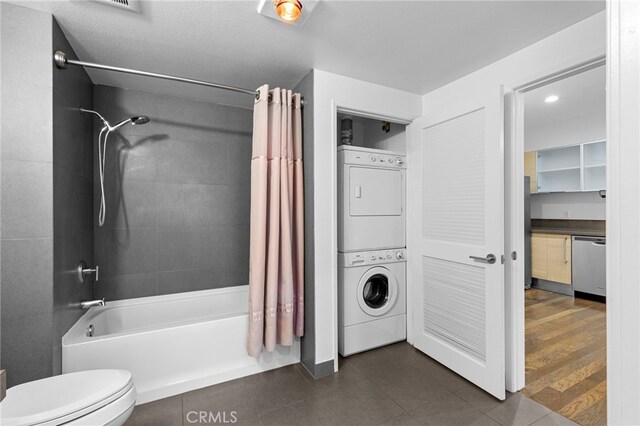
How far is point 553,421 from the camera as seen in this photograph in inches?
65.9

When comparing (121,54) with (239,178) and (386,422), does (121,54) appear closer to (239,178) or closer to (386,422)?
(239,178)

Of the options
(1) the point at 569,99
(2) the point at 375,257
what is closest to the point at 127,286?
(2) the point at 375,257

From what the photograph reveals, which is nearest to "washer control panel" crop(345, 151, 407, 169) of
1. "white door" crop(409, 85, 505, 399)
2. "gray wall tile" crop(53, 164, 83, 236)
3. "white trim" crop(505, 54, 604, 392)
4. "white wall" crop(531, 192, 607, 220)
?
"white door" crop(409, 85, 505, 399)

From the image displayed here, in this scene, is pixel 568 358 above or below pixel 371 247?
below

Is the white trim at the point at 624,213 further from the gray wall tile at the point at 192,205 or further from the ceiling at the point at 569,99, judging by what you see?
the gray wall tile at the point at 192,205

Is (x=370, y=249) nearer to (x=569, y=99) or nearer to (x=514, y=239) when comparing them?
(x=514, y=239)

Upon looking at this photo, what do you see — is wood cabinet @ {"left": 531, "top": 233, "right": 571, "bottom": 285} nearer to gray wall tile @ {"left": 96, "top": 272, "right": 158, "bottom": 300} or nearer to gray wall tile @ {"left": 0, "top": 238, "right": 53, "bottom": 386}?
gray wall tile @ {"left": 96, "top": 272, "right": 158, "bottom": 300}

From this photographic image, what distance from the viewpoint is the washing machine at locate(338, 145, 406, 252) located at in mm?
2480

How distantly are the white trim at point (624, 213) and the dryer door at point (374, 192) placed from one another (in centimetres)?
192

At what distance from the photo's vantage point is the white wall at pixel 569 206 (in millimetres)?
4125

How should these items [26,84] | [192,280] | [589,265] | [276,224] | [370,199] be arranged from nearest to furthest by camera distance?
[26,84]
[276,224]
[370,199]
[192,280]
[589,265]

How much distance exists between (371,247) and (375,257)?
94 millimetres

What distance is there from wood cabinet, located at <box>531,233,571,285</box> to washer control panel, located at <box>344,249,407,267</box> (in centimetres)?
285

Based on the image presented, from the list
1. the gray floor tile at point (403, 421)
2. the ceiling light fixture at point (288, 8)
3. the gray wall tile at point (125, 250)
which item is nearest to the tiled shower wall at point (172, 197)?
the gray wall tile at point (125, 250)
